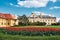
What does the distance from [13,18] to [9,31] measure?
8288mm

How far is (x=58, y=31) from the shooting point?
14602 mm

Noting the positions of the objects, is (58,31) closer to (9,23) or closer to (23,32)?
(23,32)

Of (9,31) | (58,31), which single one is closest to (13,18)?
(9,31)

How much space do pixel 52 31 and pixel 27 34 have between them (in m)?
1.64

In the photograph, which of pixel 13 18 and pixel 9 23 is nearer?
pixel 9 23

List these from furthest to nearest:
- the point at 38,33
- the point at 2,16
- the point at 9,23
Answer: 1. the point at 2,16
2. the point at 9,23
3. the point at 38,33

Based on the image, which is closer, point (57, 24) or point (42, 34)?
point (42, 34)

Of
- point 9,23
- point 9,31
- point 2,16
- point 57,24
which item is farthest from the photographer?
point 2,16

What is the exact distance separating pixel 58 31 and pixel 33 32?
1.65 m

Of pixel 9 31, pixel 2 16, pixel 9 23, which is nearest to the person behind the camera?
pixel 9 31

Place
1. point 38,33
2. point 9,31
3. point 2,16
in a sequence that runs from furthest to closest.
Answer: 1. point 2,16
2. point 9,31
3. point 38,33

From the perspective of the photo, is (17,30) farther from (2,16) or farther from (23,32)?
(2,16)

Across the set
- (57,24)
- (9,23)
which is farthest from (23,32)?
(57,24)

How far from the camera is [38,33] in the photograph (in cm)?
1416
